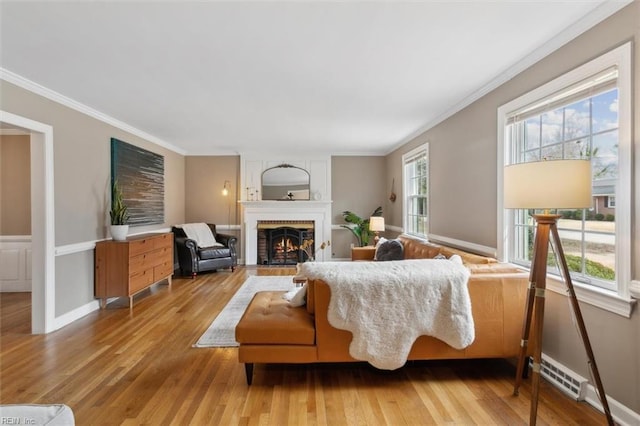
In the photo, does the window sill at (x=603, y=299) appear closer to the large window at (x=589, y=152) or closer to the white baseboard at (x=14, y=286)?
the large window at (x=589, y=152)

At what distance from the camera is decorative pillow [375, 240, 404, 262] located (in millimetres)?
4160

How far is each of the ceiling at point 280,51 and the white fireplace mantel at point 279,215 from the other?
2.84m

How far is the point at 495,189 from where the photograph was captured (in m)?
2.92

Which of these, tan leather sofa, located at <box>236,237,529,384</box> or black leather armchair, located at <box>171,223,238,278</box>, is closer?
tan leather sofa, located at <box>236,237,529,384</box>

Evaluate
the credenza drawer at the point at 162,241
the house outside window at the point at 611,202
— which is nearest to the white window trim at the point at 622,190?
the house outside window at the point at 611,202

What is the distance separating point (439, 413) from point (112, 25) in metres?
3.18

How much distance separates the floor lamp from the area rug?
2.33 m

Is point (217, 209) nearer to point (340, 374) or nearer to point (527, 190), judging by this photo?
point (340, 374)

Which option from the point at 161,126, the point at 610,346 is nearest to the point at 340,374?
the point at 610,346

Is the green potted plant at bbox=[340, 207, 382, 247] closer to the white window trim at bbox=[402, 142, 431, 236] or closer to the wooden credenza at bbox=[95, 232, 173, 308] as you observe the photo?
the white window trim at bbox=[402, 142, 431, 236]

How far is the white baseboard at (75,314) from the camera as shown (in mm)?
3272

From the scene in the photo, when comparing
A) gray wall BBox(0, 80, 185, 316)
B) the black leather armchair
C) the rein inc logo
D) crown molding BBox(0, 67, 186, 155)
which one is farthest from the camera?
the black leather armchair

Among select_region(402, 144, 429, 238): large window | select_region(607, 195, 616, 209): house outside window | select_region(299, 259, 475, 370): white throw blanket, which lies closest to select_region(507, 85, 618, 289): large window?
select_region(607, 195, 616, 209): house outside window

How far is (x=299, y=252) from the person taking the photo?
22.1ft
